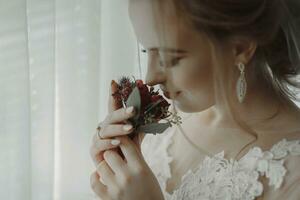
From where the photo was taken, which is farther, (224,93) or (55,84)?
(55,84)

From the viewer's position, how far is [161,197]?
0.75 metres

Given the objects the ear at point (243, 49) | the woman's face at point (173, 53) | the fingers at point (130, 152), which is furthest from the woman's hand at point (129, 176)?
the ear at point (243, 49)

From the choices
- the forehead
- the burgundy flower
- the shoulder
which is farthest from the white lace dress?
the forehead

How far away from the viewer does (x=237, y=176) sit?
77 centimetres

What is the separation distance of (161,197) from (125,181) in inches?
2.4

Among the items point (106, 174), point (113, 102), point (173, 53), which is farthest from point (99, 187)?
point (173, 53)

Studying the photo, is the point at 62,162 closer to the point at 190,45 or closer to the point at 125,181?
the point at 125,181

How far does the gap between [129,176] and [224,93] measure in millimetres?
202

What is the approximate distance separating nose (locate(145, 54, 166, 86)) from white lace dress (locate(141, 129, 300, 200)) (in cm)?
17

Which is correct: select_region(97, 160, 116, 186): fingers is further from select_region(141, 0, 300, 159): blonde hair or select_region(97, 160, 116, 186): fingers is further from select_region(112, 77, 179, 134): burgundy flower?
select_region(141, 0, 300, 159): blonde hair

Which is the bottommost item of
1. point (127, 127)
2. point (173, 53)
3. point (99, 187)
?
point (99, 187)

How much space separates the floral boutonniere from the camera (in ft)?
2.48

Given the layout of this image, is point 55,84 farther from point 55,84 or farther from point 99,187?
point 99,187

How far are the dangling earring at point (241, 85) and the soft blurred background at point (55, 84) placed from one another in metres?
0.27
